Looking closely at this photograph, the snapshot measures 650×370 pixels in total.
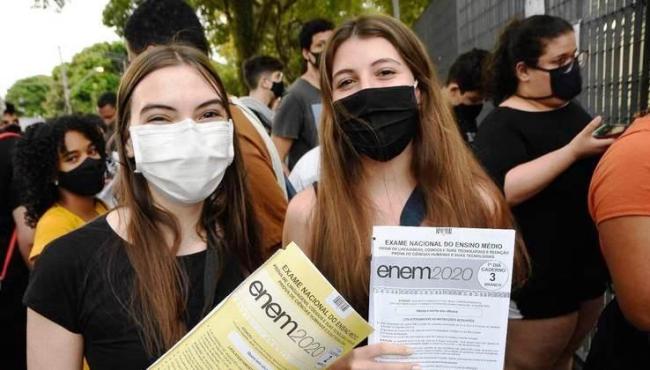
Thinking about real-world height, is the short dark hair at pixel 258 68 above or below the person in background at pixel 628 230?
above

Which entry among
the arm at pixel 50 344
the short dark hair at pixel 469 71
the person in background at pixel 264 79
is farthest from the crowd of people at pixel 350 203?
the person in background at pixel 264 79

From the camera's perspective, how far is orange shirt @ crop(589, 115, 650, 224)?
1.51 meters

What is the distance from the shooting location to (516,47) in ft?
8.61

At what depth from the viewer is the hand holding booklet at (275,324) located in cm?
121

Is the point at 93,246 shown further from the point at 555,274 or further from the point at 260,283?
the point at 555,274

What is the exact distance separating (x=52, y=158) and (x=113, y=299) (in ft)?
5.21

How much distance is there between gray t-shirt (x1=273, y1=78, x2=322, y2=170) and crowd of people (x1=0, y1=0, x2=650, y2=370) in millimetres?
1419

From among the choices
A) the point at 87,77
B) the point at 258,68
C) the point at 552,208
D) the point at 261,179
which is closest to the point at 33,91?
the point at 87,77

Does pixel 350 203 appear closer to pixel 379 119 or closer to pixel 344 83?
pixel 379 119

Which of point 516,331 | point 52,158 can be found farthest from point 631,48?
point 52,158

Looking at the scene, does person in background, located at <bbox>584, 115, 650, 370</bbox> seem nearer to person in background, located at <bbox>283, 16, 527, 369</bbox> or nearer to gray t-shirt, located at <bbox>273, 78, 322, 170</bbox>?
person in background, located at <bbox>283, 16, 527, 369</bbox>

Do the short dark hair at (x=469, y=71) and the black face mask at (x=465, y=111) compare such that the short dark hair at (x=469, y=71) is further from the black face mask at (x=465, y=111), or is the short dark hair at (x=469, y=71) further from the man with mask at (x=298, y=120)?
the man with mask at (x=298, y=120)

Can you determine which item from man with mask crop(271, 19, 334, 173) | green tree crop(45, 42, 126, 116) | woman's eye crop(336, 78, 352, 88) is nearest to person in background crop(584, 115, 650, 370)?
woman's eye crop(336, 78, 352, 88)

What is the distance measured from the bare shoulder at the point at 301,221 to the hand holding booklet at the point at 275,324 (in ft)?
1.65
